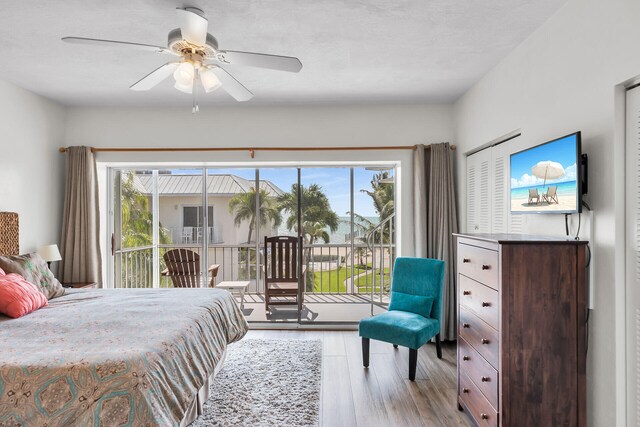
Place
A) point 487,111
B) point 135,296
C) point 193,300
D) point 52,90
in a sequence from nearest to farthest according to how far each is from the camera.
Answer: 1. point 193,300
2. point 135,296
3. point 487,111
4. point 52,90

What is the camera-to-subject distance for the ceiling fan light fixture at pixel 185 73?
234cm

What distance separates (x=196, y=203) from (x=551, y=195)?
396cm

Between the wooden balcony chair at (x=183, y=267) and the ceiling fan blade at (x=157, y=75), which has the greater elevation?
the ceiling fan blade at (x=157, y=75)

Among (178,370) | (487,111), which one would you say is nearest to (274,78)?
(487,111)

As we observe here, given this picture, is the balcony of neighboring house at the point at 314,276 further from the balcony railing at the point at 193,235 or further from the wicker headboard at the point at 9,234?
the wicker headboard at the point at 9,234

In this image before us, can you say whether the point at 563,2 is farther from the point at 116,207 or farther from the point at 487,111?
the point at 116,207

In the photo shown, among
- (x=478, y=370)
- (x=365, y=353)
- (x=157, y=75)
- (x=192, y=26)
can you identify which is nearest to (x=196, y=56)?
(x=192, y=26)

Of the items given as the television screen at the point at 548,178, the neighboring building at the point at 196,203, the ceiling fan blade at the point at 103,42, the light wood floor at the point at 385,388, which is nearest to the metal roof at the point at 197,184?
the neighboring building at the point at 196,203

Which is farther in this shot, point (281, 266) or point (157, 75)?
point (281, 266)

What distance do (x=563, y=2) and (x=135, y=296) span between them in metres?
3.60

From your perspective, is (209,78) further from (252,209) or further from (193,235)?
(193,235)

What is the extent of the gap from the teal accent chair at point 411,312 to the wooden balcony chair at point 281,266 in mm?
1476

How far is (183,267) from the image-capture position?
493 cm

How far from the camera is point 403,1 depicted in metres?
2.29
